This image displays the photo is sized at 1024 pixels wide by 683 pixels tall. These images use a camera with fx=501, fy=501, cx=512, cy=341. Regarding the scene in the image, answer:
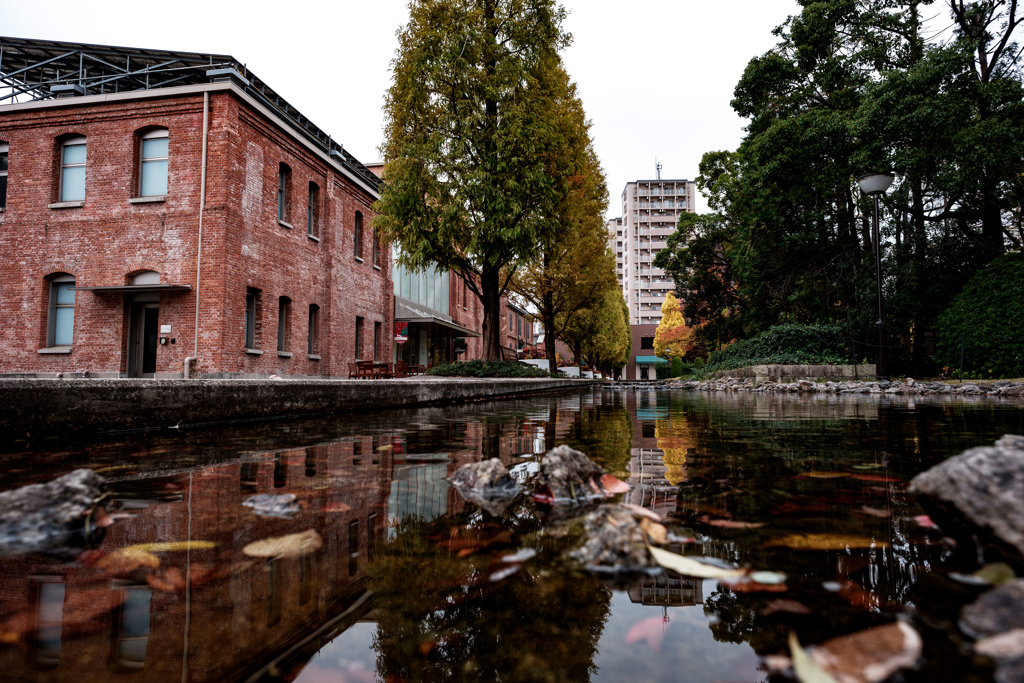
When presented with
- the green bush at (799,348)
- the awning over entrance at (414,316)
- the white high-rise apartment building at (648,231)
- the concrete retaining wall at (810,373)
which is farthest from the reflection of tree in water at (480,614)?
the white high-rise apartment building at (648,231)

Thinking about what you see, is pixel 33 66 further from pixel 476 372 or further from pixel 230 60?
pixel 476 372

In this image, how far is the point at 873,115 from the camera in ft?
45.0

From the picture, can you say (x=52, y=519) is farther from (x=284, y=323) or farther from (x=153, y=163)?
(x=153, y=163)

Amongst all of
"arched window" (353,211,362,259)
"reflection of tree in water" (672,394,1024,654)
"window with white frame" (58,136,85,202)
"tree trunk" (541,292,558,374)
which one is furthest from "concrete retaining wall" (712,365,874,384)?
"window with white frame" (58,136,85,202)

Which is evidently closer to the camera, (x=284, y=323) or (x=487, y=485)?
(x=487, y=485)

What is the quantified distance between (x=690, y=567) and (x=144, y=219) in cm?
1598

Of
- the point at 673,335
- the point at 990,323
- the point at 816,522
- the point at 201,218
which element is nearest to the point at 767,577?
the point at 816,522

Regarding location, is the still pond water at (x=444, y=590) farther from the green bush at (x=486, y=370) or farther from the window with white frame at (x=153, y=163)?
the window with white frame at (x=153, y=163)

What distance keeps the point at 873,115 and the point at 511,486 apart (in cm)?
1697

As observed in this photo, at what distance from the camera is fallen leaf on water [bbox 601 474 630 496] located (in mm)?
1582

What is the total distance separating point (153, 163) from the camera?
1332 cm

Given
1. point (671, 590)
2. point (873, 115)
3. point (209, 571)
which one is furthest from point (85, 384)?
point (873, 115)

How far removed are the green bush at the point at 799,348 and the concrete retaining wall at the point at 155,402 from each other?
14931 mm

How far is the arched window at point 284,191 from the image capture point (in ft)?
49.5
